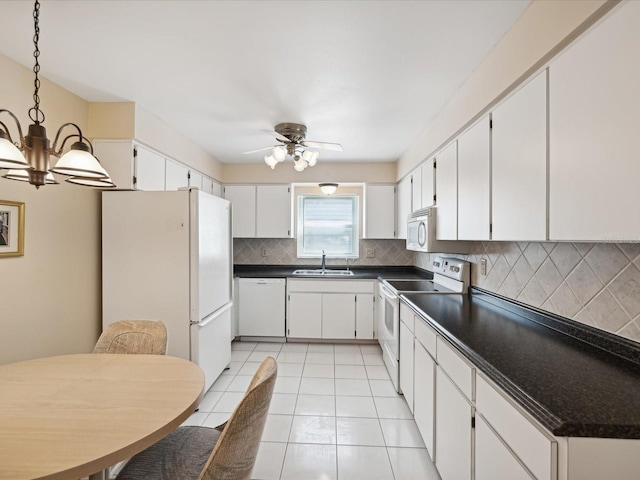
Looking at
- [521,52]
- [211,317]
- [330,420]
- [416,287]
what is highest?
[521,52]

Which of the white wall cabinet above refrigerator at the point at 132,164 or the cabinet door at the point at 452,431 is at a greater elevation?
the white wall cabinet above refrigerator at the point at 132,164

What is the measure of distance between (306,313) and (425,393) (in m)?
2.14

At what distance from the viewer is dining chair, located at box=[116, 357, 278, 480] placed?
0.92 m

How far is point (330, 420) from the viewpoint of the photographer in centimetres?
229

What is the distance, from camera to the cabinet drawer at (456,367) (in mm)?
1292

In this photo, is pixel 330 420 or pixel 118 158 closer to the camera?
pixel 330 420

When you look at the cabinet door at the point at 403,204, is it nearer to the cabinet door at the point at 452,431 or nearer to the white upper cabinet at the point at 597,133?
the cabinet door at the point at 452,431

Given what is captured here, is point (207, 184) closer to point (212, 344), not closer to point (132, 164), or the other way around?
point (132, 164)

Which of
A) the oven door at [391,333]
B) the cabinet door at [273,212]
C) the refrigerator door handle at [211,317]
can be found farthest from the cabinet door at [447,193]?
the cabinet door at [273,212]

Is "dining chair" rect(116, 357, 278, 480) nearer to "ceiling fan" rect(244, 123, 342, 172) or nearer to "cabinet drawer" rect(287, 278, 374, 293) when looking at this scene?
"ceiling fan" rect(244, 123, 342, 172)

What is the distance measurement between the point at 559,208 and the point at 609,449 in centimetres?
79

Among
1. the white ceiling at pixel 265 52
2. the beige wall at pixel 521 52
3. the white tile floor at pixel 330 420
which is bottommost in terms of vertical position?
the white tile floor at pixel 330 420

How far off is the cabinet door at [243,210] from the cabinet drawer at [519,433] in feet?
11.4

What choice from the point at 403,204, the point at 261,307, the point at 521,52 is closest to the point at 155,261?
the point at 261,307
